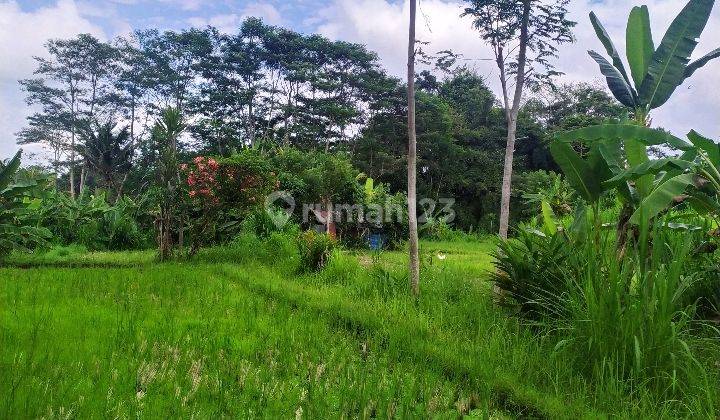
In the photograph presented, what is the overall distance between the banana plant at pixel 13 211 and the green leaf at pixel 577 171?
791cm

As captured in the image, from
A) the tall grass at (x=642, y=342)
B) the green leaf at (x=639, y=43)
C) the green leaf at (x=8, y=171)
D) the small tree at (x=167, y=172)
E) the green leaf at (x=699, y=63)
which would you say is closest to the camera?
the tall grass at (x=642, y=342)

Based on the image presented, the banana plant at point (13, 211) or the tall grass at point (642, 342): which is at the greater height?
the banana plant at point (13, 211)

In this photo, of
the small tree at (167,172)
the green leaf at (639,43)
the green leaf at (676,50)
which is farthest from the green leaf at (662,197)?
the small tree at (167,172)

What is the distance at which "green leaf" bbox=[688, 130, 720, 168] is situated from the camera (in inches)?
144

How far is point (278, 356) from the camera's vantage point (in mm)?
3232

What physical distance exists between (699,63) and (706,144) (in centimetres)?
158

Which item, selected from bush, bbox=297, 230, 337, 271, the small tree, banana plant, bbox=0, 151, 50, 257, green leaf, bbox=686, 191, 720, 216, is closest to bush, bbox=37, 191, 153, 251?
banana plant, bbox=0, 151, 50, 257

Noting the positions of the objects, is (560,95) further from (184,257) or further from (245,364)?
(245,364)

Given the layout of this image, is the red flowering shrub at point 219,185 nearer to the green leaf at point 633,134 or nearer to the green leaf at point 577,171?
the green leaf at point 577,171

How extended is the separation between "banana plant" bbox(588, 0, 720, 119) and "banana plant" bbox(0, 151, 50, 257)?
335 inches

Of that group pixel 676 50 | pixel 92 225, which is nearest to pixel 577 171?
pixel 676 50

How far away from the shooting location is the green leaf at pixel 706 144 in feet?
12.0

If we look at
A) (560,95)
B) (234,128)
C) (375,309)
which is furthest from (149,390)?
(560,95)

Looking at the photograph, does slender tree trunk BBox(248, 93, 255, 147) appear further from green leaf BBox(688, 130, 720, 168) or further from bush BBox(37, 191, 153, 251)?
green leaf BBox(688, 130, 720, 168)
